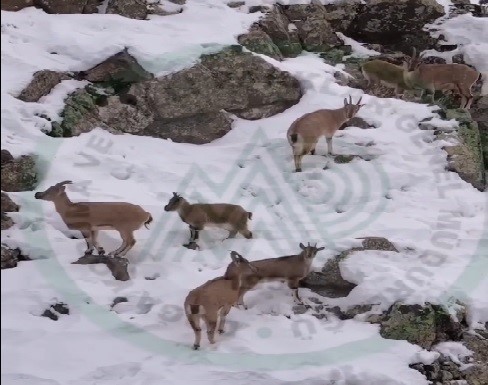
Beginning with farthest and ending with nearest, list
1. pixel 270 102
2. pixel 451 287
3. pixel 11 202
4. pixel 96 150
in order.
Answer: pixel 270 102 < pixel 96 150 < pixel 11 202 < pixel 451 287

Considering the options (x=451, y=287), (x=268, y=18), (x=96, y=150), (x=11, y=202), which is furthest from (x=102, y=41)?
(x=451, y=287)

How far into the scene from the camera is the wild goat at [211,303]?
6039 mm

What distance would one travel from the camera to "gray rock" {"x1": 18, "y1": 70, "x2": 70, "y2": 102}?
10477 mm

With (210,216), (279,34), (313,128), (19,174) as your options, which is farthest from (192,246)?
(279,34)

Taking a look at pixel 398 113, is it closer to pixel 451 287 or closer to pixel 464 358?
pixel 451 287

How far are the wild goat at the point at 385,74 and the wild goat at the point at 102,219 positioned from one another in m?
7.27

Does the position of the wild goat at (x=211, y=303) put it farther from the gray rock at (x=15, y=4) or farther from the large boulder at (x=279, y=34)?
the gray rock at (x=15, y=4)

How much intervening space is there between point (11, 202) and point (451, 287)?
19.0 ft

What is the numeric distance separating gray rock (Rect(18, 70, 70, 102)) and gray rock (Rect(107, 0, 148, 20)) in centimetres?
278

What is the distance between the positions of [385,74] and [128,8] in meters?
5.78

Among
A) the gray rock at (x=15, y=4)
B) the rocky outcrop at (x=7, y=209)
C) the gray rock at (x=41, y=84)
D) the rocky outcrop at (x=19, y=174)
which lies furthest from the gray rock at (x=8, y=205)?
the gray rock at (x=15, y=4)

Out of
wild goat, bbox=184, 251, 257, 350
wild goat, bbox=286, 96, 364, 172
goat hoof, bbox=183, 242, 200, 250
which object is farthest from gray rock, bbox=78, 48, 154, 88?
wild goat, bbox=184, 251, 257, 350

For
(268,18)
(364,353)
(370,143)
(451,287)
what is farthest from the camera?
(268,18)

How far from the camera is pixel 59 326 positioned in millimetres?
6316
